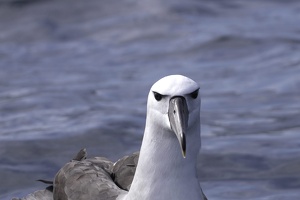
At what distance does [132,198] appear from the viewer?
7250 mm

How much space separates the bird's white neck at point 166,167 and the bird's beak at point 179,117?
26 cm

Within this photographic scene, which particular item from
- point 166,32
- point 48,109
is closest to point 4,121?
point 48,109

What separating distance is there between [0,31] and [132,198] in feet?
33.5

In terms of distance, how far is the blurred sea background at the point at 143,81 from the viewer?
10.8m

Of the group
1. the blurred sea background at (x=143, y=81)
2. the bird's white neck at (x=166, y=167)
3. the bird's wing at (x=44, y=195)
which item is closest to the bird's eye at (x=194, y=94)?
the bird's white neck at (x=166, y=167)

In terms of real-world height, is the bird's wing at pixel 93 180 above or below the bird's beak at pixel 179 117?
below

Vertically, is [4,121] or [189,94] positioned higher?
[189,94]

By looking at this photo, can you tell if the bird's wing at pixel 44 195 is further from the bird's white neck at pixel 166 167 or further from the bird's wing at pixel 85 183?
the bird's white neck at pixel 166 167

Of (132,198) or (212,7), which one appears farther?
(212,7)

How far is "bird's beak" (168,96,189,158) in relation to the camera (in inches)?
260

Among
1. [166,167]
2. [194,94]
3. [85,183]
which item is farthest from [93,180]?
[194,94]

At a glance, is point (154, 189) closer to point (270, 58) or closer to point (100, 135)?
point (100, 135)

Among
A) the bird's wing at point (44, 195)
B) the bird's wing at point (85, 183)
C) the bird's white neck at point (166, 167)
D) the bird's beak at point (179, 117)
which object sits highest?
the bird's beak at point (179, 117)

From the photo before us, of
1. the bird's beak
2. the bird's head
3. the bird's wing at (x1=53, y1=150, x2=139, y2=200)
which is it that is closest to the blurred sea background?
the bird's wing at (x1=53, y1=150, x2=139, y2=200)
